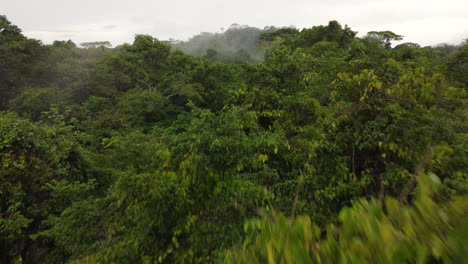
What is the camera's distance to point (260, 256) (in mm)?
1282

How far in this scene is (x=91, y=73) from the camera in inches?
736

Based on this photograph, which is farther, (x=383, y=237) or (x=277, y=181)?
(x=277, y=181)

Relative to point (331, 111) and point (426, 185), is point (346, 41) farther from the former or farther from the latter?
Answer: point (426, 185)

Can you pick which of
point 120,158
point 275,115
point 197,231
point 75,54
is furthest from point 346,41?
point 75,54

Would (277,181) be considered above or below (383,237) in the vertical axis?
below

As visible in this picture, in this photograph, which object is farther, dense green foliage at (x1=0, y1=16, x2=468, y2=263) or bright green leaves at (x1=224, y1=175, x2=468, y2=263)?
dense green foliage at (x1=0, y1=16, x2=468, y2=263)

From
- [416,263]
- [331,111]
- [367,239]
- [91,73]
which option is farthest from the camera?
[91,73]

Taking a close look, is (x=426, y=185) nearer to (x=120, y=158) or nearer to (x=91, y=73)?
(x=120, y=158)

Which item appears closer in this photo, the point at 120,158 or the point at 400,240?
the point at 400,240

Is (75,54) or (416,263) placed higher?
(75,54)

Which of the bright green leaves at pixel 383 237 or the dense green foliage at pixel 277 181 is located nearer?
the bright green leaves at pixel 383 237

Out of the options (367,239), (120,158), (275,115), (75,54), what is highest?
(75,54)

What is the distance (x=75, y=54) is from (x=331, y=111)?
25.9 metres

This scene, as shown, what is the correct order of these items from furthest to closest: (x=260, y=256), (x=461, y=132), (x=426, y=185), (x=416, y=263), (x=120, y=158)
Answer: (x=120, y=158)
(x=461, y=132)
(x=260, y=256)
(x=426, y=185)
(x=416, y=263)
